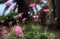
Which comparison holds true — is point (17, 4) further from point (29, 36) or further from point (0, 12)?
point (29, 36)

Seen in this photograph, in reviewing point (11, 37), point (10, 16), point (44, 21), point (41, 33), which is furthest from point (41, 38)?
point (10, 16)

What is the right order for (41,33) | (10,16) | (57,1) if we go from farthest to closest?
(10,16) → (57,1) → (41,33)

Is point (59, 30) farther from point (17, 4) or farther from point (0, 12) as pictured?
point (0, 12)

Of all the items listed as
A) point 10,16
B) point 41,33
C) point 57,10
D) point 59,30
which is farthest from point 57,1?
point 41,33

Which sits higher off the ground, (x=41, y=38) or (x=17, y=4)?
(x=17, y=4)

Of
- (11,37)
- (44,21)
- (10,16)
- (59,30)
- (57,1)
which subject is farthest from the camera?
(10,16)

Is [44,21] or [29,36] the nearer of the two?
[29,36]

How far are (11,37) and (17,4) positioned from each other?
12.4ft

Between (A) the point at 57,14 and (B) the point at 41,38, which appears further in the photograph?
(A) the point at 57,14

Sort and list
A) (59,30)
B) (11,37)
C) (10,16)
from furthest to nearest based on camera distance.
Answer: (10,16)
(59,30)
(11,37)

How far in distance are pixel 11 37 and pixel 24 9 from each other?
12.1ft

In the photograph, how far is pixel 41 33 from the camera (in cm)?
426

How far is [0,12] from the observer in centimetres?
912

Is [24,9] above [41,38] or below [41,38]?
above
